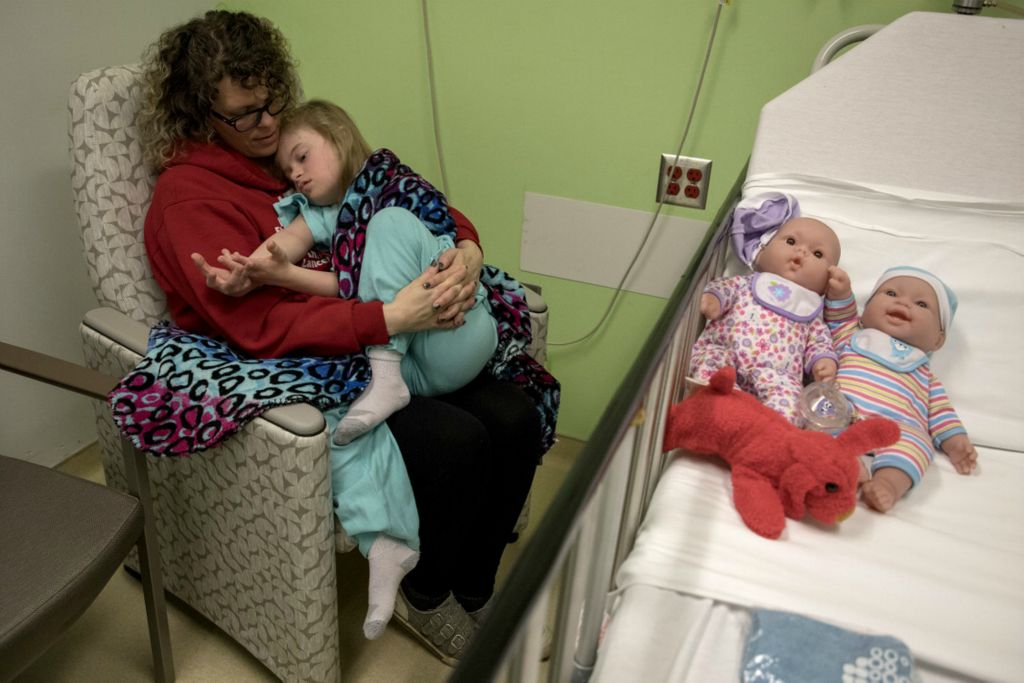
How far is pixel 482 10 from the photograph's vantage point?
213 cm

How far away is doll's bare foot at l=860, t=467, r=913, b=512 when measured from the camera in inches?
44.3

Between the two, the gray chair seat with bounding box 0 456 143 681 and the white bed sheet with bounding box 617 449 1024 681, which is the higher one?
the white bed sheet with bounding box 617 449 1024 681

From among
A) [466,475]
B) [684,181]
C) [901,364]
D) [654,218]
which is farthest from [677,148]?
[466,475]

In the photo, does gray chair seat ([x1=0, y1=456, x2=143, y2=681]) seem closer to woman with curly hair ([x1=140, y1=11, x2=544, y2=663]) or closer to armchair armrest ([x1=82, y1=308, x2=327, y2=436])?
armchair armrest ([x1=82, y1=308, x2=327, y2=436])

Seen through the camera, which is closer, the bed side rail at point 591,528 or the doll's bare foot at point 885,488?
the bed side rail at point 591,528

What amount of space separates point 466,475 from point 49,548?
2.29 ft

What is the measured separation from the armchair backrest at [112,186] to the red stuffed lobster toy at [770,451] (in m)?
1.11

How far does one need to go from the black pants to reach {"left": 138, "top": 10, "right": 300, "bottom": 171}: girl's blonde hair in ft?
2.27

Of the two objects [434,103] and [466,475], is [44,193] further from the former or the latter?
[466,475]

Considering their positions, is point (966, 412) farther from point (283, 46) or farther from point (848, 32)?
point (283, 46)

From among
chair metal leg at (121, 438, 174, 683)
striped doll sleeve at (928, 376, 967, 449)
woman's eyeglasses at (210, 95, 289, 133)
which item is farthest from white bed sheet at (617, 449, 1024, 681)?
woman's eyeglasses at (210, 95, 289, 133)

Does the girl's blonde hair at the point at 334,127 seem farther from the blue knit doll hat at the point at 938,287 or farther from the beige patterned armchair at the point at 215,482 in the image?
the blue knit doll hat at the point at 938,287

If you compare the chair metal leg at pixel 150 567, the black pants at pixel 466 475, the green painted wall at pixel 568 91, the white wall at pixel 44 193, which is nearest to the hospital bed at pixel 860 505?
the green painted wall at pixel 568 91

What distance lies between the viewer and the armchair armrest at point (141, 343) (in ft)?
4.44
